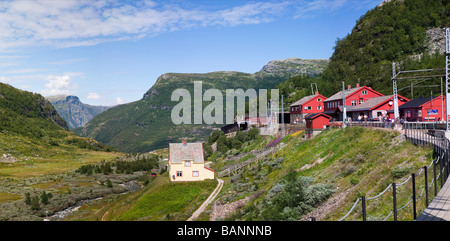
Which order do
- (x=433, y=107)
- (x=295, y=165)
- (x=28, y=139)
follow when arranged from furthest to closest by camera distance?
(x=28, y=139) → (x=433, y=107) → (x=295, y=165)

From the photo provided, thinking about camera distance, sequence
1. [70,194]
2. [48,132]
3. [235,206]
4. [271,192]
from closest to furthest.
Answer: [271,192], [235,206], [70,194], [48,132]

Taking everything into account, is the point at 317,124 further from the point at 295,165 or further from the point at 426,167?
the point at 426,167

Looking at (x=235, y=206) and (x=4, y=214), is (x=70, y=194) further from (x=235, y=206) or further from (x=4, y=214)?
(x=235, y=206)

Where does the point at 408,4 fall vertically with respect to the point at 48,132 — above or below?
above

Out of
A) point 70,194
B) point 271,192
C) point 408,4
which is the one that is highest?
point 408,4

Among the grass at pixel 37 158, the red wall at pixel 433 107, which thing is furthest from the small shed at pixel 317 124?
the grass at pixel 37 158

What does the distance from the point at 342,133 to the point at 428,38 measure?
91.6 m

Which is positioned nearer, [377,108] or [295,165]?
[295,165]

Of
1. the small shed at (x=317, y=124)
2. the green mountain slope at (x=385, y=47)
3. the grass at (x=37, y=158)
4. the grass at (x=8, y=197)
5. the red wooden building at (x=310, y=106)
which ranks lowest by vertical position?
the grass at (x=8, y=197)

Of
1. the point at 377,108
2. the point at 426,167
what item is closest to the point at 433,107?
the point at 377,108

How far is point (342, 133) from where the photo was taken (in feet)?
152

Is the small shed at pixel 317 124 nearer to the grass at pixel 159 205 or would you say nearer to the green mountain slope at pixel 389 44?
the grass at pixel 159 205

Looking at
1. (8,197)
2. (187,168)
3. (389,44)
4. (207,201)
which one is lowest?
(8,197)
